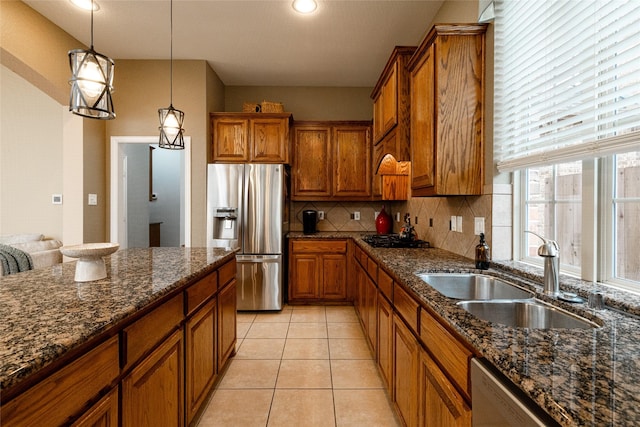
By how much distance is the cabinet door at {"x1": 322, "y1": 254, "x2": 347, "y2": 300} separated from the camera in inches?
156

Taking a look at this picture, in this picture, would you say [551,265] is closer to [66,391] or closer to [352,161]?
[66,391]

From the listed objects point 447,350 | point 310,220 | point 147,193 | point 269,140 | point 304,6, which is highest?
point 304,6

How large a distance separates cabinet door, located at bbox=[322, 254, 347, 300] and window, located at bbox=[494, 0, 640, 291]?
7.44 ft

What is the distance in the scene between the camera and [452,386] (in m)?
1.04

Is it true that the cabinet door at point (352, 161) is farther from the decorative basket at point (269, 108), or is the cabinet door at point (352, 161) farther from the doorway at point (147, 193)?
the doorway at point (147, 193)

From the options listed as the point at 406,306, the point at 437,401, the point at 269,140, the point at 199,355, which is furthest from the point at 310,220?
the point at 437,401

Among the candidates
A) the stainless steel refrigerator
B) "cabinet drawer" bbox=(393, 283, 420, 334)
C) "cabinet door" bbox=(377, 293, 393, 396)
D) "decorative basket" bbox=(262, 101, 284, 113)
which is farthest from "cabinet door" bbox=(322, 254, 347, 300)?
"cabinet drawer" bbox=(393, 283, 420, 334)

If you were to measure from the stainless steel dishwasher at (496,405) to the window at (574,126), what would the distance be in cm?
95

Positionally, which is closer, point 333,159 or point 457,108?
point 457,108

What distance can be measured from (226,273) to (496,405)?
6.25ft

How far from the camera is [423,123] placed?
2.25m

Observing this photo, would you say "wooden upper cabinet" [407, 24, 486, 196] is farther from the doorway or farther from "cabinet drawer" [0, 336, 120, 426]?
the doorway

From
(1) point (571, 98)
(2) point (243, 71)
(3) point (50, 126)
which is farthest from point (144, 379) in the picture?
(3) point (50, 126)

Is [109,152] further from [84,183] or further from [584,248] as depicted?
[584,248]
